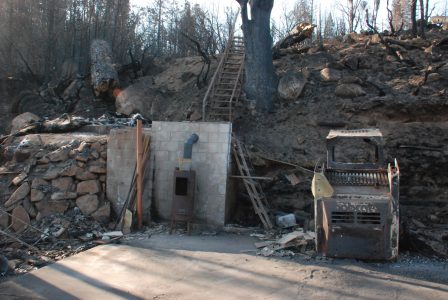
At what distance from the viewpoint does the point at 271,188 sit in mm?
13086

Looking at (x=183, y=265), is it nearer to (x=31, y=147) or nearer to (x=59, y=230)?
(x=59, y=230)

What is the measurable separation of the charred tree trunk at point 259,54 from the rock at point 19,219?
27.4ft

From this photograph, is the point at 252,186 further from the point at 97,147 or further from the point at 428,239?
the point at 428,239

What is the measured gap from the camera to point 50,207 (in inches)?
440

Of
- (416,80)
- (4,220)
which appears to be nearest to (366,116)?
(416,80)

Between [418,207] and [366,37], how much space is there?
1017cm

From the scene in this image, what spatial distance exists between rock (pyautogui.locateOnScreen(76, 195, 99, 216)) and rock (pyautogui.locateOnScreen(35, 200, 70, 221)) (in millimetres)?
296

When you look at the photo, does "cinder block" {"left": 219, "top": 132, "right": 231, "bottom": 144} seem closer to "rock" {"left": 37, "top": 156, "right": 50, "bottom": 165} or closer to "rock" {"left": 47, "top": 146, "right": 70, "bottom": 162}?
"rock" {"left": 47, "top": 146, "right": 70, "bottom": 162}

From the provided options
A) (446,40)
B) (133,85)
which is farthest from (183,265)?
(446,40)

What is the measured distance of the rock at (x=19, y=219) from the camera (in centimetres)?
1075

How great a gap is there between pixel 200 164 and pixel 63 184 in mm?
3344

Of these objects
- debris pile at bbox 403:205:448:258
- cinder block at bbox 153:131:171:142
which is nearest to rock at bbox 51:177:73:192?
cinder block at bbox 153:131:171:142

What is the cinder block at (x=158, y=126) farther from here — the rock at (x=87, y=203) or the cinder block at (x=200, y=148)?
the rock at (x=87, y=203)

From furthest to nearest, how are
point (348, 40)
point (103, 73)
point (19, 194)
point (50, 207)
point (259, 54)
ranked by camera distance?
point (348, 40)
point (103, 73)
point (259, 54)
point (19, 194)
point (50, 207)
